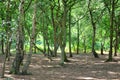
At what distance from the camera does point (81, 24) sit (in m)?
51.0

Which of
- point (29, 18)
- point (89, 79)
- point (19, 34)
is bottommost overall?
point (89, 79)

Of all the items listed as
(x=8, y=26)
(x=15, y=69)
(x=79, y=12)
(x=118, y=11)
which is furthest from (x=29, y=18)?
(x=8, y=26)

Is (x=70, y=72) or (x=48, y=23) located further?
(x=48, y=23)

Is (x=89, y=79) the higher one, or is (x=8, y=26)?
(x=8, y=26)

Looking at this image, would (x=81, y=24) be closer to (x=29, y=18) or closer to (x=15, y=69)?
(x=29, y=18)

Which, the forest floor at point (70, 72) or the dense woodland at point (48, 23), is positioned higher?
the dense woodland at point (48, 23)

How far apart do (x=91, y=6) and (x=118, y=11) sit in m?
3.65

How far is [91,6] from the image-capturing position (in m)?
35.4

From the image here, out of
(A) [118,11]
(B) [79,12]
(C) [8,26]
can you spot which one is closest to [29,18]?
(B) [79,12]

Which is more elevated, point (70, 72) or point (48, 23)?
point (48, 23)

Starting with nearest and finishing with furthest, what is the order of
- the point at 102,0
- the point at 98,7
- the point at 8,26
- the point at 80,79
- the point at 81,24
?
the point at 8,26 < the point at 80,79 < the point at 102,0 < the point at 98,7 < the point at 81,24

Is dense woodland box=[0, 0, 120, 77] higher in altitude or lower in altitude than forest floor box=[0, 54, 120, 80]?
higher

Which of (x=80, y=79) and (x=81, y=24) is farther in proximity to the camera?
(x=81, y=24)

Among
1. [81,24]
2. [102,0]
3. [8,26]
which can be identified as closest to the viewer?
[8,26]
